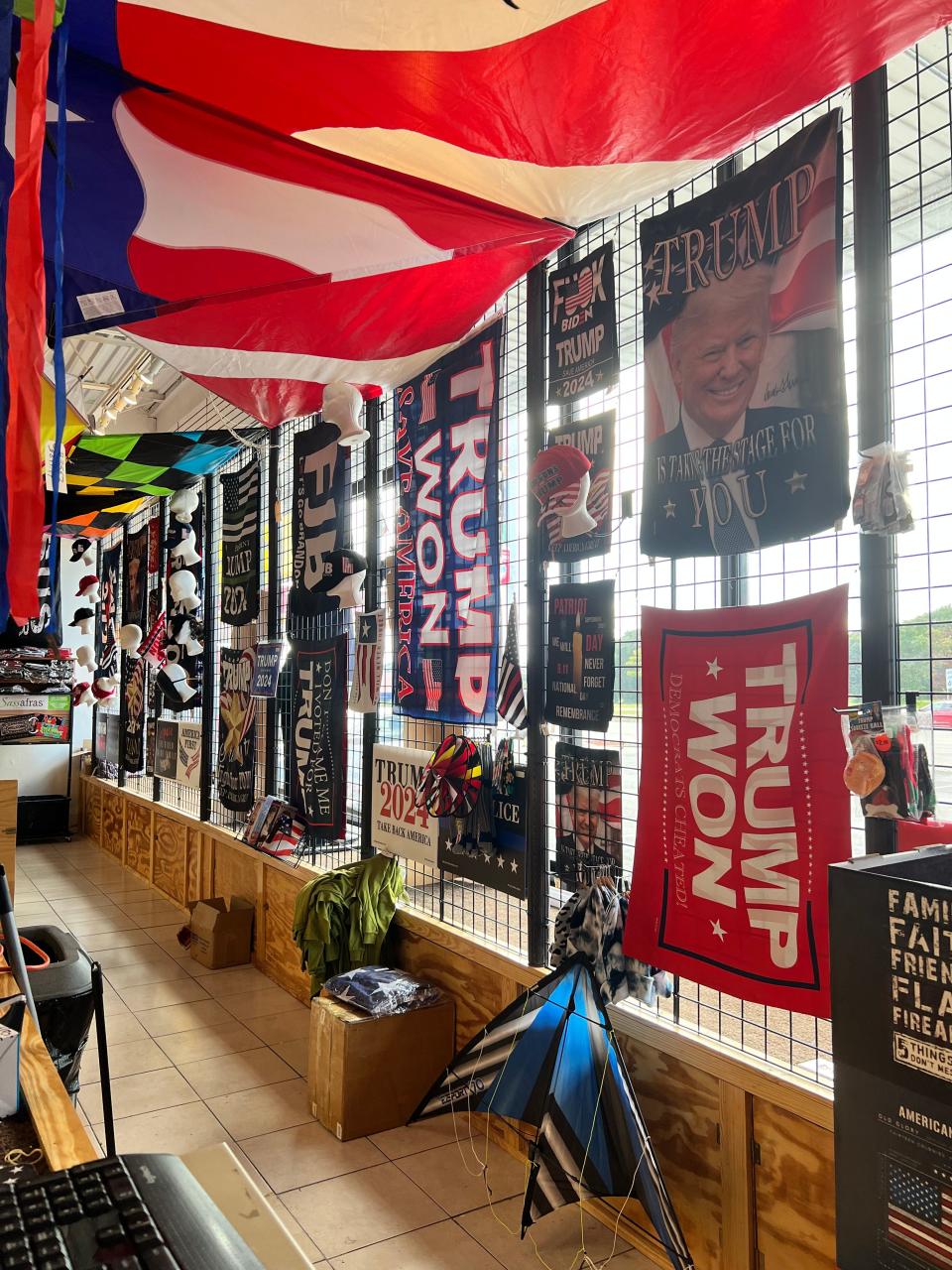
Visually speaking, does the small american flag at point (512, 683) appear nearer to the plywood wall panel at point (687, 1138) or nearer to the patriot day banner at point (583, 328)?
the patriot day banner at point (583, 328)

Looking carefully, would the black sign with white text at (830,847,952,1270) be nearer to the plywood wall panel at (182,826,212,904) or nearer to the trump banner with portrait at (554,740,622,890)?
the trump banner with portrait at (554,740,622,890)

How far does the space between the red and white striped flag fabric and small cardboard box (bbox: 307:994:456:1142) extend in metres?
1.34

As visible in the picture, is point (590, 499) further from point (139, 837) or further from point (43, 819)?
point (43, 819)

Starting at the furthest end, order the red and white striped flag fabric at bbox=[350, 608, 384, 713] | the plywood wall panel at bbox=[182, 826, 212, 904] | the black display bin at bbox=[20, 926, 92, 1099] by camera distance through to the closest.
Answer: the plywood wall panel at bbox=[182, 826, 212, 904]
the red and white striped flag fabric at bbox=[350, 608, 384, 713]
the black display bin at bbox=[20, 926, 92, 1099]

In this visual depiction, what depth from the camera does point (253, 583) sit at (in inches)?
231

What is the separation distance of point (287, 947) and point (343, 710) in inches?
56.1

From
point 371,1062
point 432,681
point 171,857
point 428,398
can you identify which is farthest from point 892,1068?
point 171,857

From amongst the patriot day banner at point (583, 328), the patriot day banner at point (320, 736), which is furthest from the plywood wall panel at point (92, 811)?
the patriot day banner at point (583, 328)

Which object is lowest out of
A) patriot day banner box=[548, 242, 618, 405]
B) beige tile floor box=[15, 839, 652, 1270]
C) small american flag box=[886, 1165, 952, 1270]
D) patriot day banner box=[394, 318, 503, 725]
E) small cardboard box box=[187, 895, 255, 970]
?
beige tile floor box=[15, 839, 652, 1270]

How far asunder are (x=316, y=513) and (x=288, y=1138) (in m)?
2.88

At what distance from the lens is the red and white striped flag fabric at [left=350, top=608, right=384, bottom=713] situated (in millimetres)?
4258

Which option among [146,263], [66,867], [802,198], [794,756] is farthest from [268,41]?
[66,867]

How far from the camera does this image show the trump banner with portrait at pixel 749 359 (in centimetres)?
220

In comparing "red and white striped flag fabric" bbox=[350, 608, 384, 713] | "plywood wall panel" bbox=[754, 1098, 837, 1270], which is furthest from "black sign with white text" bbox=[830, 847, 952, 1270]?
"red and white striped flag fabric" bbox=[350, 608, 384, 713]
